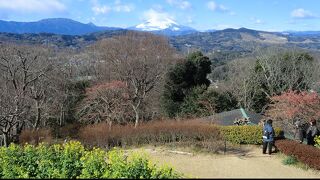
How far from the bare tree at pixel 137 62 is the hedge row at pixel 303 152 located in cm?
1698

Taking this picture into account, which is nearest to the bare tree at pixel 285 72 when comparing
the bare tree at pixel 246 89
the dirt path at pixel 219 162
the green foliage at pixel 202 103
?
the bare tree at pixel 246 89

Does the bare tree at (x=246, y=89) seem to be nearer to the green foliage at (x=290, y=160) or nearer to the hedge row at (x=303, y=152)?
the hedge row at (x=303, y=152)

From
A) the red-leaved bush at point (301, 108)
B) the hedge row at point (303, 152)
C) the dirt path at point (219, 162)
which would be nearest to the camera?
the dirt path at point (219, 162)

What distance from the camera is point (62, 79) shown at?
3297 centimetres

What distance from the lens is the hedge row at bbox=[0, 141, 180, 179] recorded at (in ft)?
28.8

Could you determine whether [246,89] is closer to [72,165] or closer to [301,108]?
[301,108]

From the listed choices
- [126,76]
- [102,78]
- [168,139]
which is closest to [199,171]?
[168,139]

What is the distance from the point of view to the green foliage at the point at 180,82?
31062 millimetres

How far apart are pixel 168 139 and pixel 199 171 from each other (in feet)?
20.4

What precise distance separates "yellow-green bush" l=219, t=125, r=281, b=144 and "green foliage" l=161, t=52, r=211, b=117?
12.2 m

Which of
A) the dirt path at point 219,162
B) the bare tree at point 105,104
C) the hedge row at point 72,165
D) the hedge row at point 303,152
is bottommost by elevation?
the bare tree at point 105,104

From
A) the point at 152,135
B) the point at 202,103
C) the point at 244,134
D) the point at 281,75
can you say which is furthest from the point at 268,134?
the point at 281,75

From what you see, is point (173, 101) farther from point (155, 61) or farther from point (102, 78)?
point (102, 78)

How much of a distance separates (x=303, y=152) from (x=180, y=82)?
1797 cm
